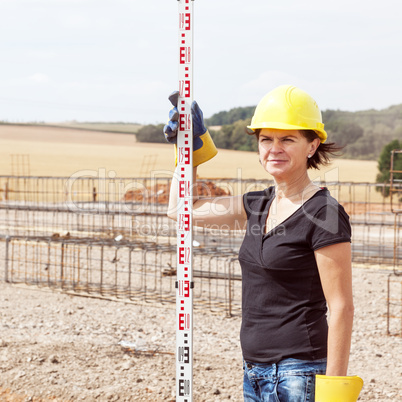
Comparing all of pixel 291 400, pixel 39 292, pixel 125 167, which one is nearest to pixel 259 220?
pixel 291 400

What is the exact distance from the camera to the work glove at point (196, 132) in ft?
9.50

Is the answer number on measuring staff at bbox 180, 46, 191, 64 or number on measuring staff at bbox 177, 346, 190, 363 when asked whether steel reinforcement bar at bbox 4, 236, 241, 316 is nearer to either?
number on measuring staff at bbox 177, 346, 190, 363

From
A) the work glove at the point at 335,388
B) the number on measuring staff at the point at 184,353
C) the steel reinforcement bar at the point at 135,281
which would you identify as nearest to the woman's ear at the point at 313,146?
the work glove at the point at 335,388

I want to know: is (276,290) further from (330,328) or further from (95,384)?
(95,384)

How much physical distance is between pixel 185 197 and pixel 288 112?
0.76m

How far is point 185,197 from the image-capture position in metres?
2.93

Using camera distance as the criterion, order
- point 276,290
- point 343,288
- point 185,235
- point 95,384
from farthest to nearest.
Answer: point 95,384, point 185,235, point 276,290, point 343,288

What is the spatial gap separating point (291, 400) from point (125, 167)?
142 ft

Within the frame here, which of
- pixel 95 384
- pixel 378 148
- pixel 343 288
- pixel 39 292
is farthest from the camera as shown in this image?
pixel 378 148

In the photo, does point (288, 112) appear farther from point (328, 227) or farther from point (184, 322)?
point (184, 322)

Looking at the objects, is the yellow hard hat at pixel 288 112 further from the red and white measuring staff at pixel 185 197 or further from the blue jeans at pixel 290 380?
the blue jeans at pixel 290 380

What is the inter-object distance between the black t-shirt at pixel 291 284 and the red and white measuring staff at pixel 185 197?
60cm

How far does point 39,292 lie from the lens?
29.3 ft

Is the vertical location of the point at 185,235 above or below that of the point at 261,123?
below
